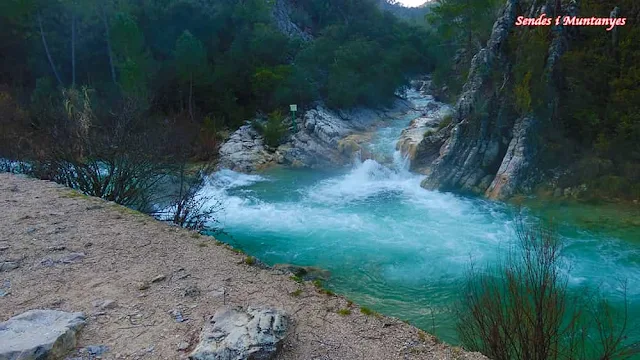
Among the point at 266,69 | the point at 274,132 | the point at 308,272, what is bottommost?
the point at 308,272

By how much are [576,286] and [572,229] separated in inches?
142

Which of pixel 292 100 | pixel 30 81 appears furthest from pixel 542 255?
pixel 30 81

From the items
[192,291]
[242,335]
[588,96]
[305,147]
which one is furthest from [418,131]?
[242,335]

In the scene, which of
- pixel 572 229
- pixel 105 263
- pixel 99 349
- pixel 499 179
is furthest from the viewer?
pixel 499 179

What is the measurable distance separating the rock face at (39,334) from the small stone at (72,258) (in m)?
1.43

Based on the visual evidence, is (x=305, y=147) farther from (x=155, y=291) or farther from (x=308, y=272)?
(x=155, y=291)

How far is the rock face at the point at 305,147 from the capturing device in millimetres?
21828

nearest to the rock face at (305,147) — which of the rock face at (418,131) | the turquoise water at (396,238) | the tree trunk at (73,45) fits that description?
the rock face at (418,131)

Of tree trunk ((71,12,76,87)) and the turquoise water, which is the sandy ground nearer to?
the turquoise water

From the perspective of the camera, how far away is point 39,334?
3.99 metres

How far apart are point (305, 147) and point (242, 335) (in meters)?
18.9

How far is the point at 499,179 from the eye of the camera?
51.5 ft

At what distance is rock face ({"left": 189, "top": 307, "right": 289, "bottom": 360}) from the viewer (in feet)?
12.5

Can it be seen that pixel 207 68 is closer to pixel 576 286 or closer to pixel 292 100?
pixel 292 100
